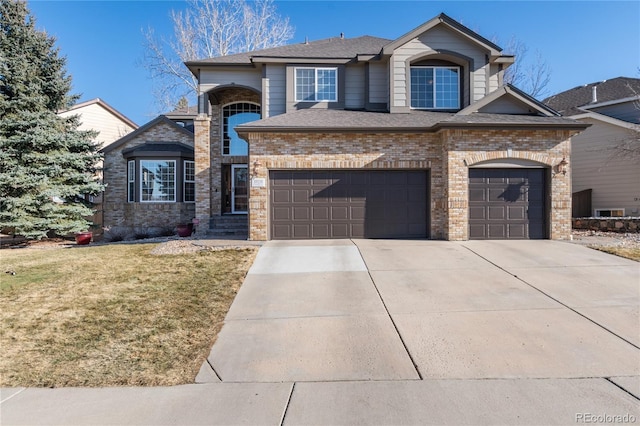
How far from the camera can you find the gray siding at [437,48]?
507 inches

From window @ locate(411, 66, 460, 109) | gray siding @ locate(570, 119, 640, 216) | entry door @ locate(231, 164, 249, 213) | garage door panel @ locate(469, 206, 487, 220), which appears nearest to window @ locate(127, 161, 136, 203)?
entry door @ locate(231, 164, 249, 213)

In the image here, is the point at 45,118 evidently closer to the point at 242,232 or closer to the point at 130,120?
the point at 242,232

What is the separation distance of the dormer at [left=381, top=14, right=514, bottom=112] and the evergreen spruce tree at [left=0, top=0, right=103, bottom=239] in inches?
521

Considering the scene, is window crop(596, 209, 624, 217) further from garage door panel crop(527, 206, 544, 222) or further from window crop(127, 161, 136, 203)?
window crop(127, 161, 136, 203)

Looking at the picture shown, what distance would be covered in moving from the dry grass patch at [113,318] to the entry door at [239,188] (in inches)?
250

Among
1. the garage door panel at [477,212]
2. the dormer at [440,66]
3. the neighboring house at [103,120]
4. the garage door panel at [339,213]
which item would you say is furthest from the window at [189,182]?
the garage door panel at [477,212]

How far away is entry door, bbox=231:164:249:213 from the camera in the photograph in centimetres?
1541

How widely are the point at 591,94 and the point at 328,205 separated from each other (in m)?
19.0

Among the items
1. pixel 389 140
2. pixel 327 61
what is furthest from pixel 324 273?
pixel 327 61

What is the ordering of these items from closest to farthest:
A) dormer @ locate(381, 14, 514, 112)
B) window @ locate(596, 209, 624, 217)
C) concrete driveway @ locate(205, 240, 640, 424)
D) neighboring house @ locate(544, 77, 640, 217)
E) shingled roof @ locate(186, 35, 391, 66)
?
concrete driveway @ locate(205, 240, 640, 424) → dormer @ locate(381, 14, 514, 112) → shingled roof @ locate(186, 35, 391, 66) → neighboring house @ locate(544, 77, 640, 217) → window @ locate(596, 209, 624, 217)

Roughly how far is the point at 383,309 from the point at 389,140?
7108mm

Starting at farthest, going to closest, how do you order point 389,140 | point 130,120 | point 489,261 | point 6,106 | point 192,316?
point 130,120
point 6,106
point 389,140
point 489,261
point 192,316

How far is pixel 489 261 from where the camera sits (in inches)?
330

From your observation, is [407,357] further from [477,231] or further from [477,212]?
[477,212]
